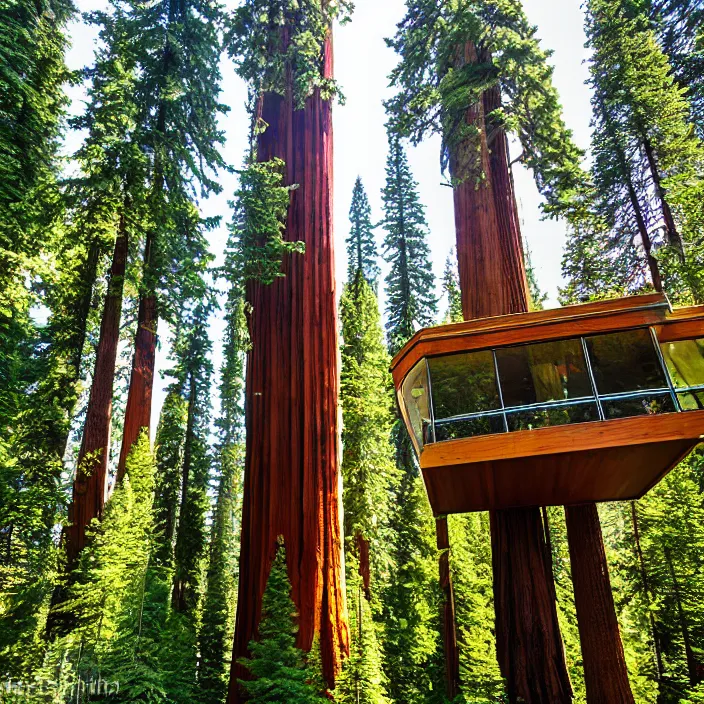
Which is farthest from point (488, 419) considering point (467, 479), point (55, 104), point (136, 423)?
point (55, 104)

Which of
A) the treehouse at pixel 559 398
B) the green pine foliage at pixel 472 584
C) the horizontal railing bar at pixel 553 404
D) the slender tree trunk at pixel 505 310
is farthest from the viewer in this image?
the green pine foliage at pixel 472 584

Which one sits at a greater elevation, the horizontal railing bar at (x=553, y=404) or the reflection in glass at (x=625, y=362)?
the reflection in glass at (x=625, y=362)

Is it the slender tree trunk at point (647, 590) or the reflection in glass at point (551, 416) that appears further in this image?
the slender tree trunk at point (647, 590)

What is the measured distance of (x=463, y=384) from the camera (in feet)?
20.0

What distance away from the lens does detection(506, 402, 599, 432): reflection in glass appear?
562 cm

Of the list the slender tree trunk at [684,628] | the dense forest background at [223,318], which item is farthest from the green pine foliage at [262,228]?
the slender tree trunk at [684,628]

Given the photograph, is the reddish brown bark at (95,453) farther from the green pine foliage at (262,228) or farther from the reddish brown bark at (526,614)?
the reddish brown bark at (526,614)

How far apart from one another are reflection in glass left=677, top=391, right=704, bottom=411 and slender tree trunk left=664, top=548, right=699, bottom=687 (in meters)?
Result: 8.29

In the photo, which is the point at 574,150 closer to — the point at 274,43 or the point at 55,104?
the point at 274,43

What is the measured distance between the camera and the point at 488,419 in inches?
232

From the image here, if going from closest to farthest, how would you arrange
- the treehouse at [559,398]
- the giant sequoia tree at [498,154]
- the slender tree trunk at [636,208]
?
1. the treehouse at [559,398]
2. the giant sequoia tree at [498,154]
3. the slender tree trunk at [636,208]

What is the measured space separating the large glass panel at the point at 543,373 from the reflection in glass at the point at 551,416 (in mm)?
120

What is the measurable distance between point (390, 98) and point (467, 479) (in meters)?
7.65

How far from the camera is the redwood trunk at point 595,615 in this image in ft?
20.6
